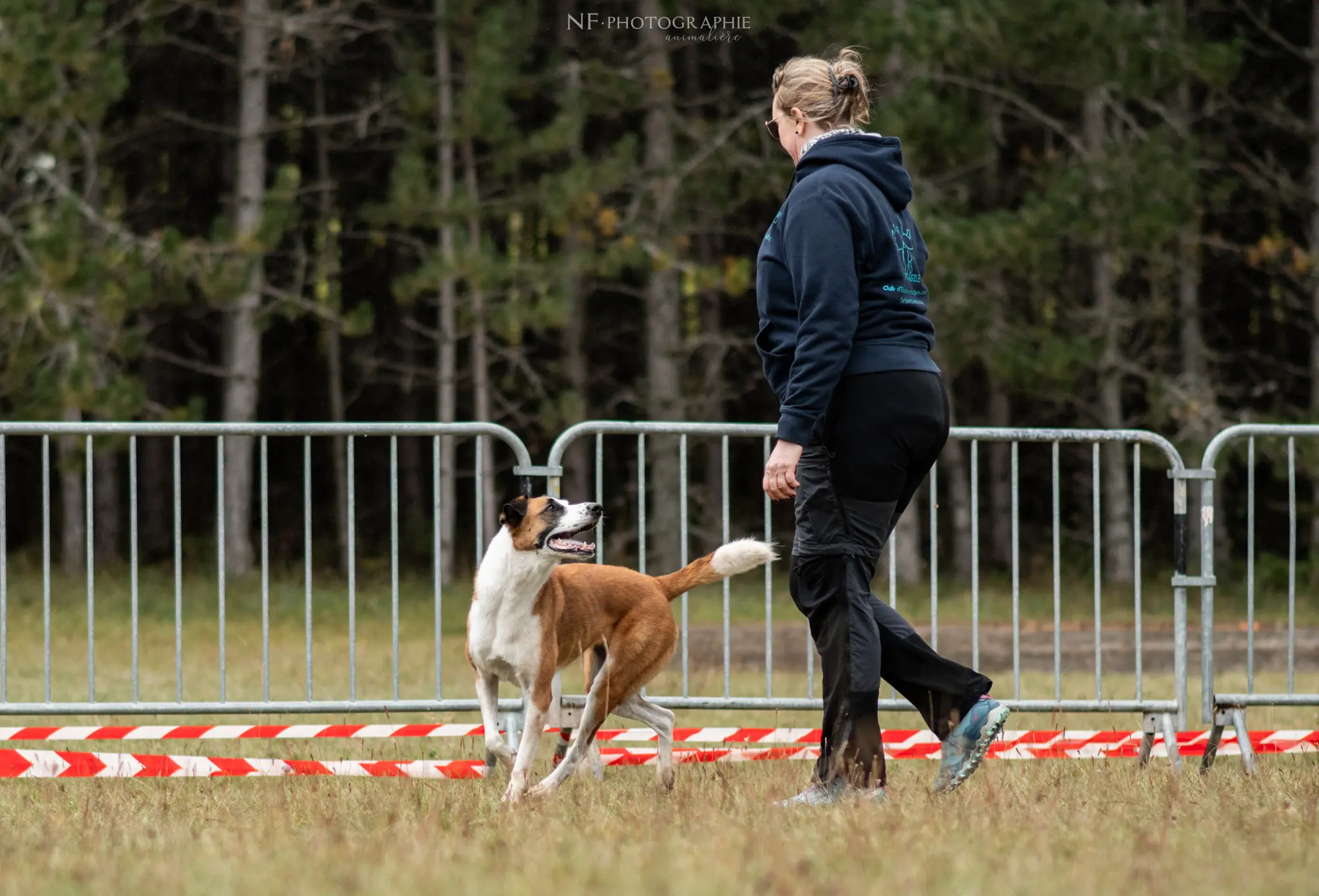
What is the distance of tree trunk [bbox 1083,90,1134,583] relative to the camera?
1956 centimetres

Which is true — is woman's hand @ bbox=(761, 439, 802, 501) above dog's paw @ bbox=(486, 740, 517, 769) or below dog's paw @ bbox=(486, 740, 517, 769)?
above

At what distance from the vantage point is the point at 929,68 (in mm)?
18859

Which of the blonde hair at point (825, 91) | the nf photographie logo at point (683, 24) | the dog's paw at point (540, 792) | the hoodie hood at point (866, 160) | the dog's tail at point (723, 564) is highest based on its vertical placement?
the nf photographie logo at point (683, 24)

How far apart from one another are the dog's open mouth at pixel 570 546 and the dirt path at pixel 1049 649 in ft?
18.6

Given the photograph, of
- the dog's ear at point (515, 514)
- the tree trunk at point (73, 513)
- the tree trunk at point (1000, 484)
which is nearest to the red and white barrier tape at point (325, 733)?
the dog's ear at point (515, 514)

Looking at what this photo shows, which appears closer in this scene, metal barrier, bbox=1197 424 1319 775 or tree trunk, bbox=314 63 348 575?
metal barrier, bbox=1197 424 1319 775

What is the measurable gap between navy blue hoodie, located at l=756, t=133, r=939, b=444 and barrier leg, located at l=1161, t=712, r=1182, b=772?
228 centimetres

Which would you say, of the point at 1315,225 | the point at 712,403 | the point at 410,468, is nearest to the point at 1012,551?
the point at 1315,225

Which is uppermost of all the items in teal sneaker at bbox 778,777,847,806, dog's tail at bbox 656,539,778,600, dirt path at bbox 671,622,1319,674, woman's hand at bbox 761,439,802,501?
woman's hand at bbox 761,439,802,501

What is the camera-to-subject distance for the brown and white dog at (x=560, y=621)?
5949mm

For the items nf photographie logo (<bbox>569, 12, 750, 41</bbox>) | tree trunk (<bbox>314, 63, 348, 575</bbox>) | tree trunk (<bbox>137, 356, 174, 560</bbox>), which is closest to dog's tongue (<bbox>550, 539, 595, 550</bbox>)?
tree trunk (<bbox>314, 63, 348, 575</bbox>)

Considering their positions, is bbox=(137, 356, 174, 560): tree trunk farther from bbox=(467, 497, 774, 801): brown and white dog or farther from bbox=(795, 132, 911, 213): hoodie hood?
bbox=(795, 132, 911, 213): hoodie hood

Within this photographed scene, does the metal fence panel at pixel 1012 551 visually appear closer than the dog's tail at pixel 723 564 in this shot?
No

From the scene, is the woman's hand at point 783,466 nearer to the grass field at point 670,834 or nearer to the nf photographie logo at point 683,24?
the grass field at point 670,834
